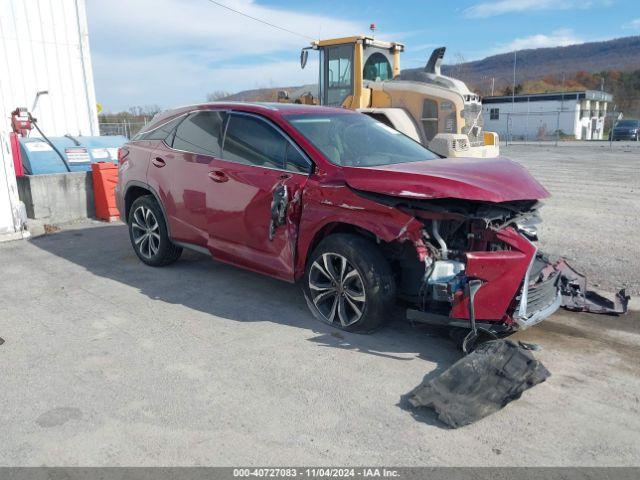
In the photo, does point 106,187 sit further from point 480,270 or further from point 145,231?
point 480,270

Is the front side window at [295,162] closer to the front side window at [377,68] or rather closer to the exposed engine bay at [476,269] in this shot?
the exposed engine bay at [476,269]

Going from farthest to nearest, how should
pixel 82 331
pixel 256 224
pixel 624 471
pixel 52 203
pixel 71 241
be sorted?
1. pixel 52 203
2. pixel 71 241
3. pixel 256 224
4. pixel 82 331
5. pixel 624 471

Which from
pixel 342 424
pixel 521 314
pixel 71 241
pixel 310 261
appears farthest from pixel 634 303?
pixel 71 241

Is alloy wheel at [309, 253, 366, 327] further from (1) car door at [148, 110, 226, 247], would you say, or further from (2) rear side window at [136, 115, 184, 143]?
(2) rear side window at [136, 115, 184, 143]

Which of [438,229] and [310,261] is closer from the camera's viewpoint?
[438,229]

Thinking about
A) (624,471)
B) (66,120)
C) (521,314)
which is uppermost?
(66,120)

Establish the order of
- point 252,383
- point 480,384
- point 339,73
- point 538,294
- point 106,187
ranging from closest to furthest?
point 480,384 < point 252,383 < point 538,294 < point 106,187 < point 339,73

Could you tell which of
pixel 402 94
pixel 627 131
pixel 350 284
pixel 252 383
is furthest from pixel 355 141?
pixel 627 131

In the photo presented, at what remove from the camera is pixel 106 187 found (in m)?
9.17

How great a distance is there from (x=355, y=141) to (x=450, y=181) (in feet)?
4.65

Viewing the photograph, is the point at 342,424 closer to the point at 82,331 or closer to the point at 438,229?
the point at 438,229

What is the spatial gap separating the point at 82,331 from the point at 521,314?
11.3ft

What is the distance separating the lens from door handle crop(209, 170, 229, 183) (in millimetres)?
5078

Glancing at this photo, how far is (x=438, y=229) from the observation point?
407cm
